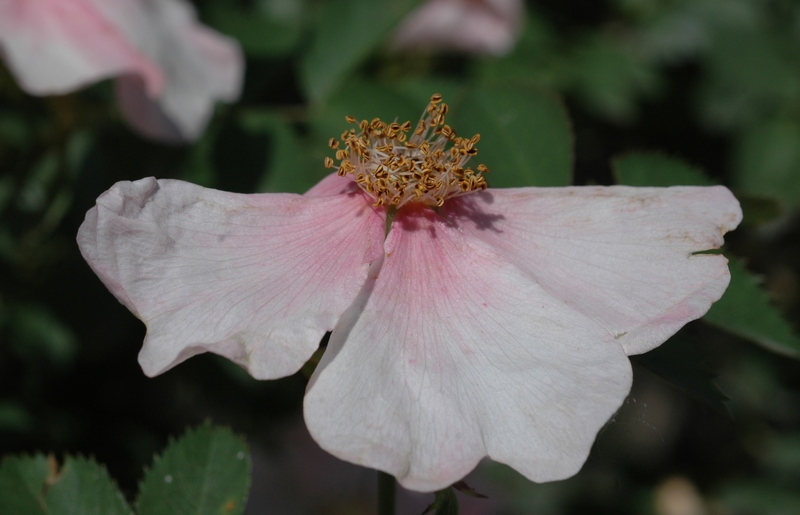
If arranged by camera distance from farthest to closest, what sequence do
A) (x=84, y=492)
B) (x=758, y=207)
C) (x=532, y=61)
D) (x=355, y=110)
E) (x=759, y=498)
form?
1. (x=759, y=498)
2. (x=532, y=61)
3. (x=355, y=110)
4. (x=758, y=207)
5. (x=84, y=492)

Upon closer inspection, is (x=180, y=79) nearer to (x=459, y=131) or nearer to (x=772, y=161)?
(x=459, y=131)

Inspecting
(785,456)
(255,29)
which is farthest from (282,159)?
(785,456)

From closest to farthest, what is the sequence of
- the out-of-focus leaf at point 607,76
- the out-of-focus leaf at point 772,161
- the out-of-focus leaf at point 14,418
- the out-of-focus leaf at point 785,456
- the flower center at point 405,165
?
the flower center at point 405,165 → the out-of-focus leaf at point 14,418 → the out-of-focus leaf at point 607,76 → the out-of-focus leaf at point 772,161 → the out-of-focus leaf at point 785,456

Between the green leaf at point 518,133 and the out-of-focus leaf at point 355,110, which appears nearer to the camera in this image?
the green leaf at point 518,133

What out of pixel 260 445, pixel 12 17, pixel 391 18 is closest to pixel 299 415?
pixel 260 445

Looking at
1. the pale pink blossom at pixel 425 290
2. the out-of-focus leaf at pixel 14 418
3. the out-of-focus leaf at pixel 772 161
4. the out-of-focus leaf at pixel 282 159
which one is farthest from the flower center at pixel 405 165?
the out-of-focus leaf at pixel 772 161

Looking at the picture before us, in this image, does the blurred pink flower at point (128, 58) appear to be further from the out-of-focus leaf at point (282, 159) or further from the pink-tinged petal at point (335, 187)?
the pink-tinged petal at point (335, 187)
